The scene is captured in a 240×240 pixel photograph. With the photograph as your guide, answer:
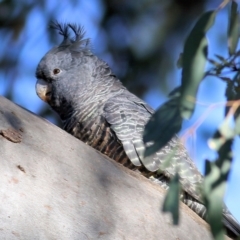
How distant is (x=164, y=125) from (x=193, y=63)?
0.16 meters

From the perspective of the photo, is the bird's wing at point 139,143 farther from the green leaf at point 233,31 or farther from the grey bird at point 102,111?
the green leaf at point 233,31

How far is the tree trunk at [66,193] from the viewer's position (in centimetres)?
208

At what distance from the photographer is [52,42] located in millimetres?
4066

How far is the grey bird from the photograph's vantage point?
294cm

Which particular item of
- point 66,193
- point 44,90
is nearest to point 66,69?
point 44,90

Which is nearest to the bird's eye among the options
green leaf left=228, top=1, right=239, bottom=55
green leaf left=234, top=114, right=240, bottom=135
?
green leaf left=228, top=1, right=239, bottom=55

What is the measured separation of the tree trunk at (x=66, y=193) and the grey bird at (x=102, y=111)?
36 cm

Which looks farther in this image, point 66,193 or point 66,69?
point 66,69

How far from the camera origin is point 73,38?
376cm

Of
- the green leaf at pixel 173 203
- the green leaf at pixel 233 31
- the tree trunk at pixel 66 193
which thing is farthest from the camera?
the tree trunk at pixel 66 193

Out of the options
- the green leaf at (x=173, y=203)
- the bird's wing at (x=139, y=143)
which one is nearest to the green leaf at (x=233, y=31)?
the green leaf at (x=173, y=203)

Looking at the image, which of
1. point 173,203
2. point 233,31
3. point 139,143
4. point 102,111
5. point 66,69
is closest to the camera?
point 173,203

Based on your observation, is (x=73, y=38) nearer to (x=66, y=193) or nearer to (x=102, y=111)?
(x=102, y=111)

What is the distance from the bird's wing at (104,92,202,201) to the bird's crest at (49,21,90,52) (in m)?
0.54
